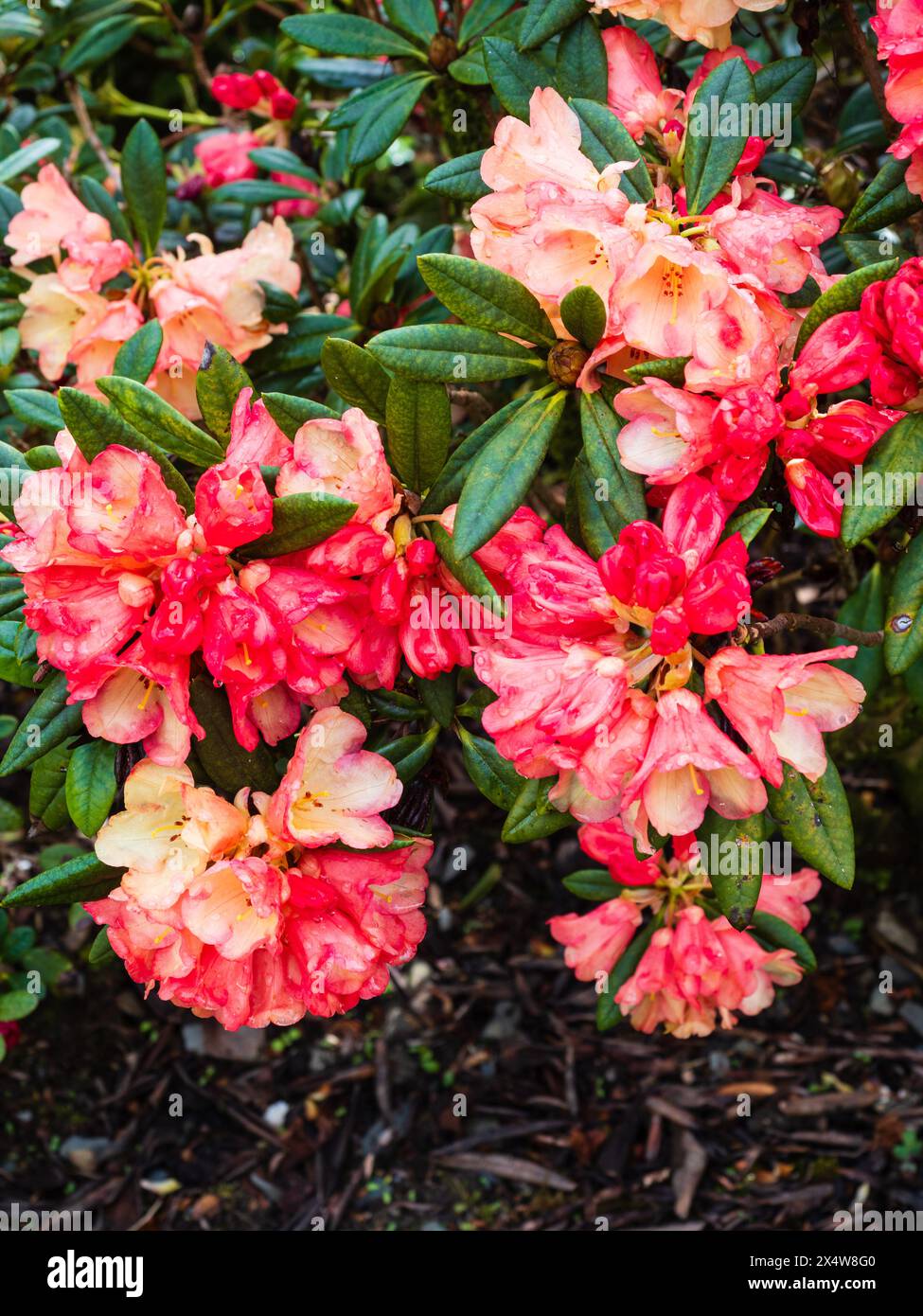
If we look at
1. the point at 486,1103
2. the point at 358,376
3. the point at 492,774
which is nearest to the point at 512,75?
the point at 358,376

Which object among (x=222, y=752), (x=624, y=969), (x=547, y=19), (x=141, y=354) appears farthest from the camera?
(x=624, y=969)

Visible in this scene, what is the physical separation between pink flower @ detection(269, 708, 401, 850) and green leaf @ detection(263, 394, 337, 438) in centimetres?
28

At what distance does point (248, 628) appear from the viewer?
103 centimetres

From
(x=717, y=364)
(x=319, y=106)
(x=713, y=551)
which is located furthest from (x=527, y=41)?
(x=319, y=106)

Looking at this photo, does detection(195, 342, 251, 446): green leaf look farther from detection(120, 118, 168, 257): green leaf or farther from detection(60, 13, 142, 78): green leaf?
detection(60, 13, 142, 78): green leaf

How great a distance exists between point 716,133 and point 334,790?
741mm

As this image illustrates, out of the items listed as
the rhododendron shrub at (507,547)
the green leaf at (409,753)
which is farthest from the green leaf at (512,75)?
the green leaf at (409,753)

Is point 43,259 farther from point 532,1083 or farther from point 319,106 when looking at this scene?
point 532,1083

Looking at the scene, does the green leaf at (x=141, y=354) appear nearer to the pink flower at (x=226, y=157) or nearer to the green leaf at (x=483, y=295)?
the green leaf at (x=483, y=295)

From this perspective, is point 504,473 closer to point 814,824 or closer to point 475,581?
point 475,581

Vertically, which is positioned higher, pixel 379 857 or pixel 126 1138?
pixel 379 857

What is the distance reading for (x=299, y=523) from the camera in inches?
42.1

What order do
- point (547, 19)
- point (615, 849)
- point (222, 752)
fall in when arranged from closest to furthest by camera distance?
1. point (222, 752)
2. point (547, 19)
3. point (615, 849)

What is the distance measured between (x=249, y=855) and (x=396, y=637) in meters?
0.25
